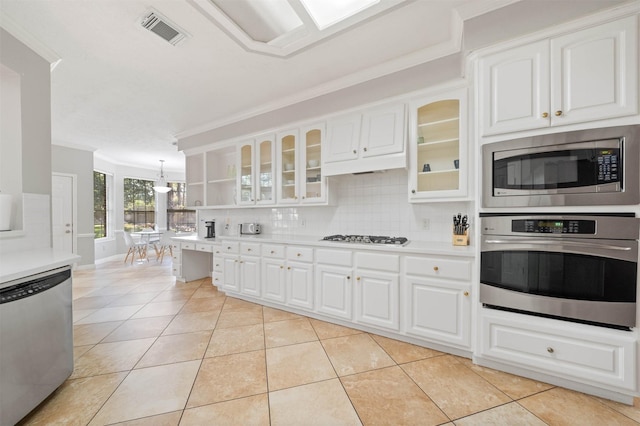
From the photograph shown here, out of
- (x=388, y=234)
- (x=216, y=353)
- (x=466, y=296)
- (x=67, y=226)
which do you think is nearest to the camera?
(x=466, y=296)

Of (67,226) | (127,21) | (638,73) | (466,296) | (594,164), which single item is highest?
(127,21)

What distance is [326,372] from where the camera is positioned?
77.0 inches

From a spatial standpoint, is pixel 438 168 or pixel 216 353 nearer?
pixel 216 353

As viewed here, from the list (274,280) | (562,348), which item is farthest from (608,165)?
(274,280)

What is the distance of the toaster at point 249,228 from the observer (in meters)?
3.96

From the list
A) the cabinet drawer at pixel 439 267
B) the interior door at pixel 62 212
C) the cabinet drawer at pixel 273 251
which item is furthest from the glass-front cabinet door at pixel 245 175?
the interior door at pixel 62 212

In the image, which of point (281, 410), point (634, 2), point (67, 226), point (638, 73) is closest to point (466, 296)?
point (281, 410)

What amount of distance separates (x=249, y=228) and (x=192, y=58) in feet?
7.53

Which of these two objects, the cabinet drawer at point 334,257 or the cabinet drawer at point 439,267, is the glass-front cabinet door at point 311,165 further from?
the cabinet drawer at point 439,267

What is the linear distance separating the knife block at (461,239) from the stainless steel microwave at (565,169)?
57 centimetres

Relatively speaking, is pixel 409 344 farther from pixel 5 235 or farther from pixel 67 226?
pixel 67 226

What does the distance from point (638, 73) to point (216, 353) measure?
3493 mm

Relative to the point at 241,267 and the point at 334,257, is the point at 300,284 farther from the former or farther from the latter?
the point at 241,267

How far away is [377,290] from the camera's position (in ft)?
8.09
